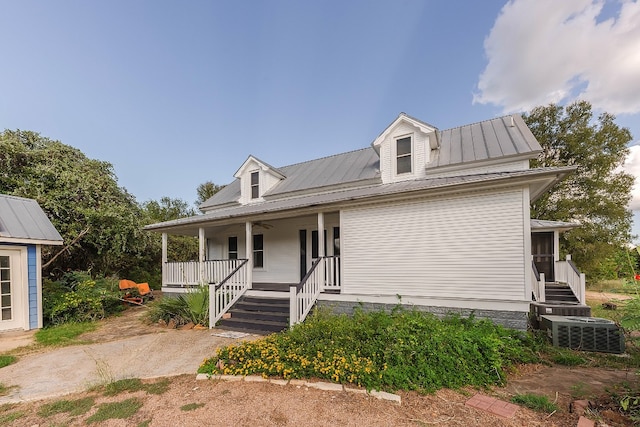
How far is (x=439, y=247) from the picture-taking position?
660 centimetres

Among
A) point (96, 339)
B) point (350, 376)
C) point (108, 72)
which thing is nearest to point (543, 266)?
point (350, 376)

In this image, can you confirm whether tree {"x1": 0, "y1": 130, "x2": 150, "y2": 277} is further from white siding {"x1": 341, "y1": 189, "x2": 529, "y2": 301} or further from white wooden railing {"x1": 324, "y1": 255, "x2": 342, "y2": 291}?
white siding {"x1": 341, "y1": 189, "x2": 529, "y2": 301}

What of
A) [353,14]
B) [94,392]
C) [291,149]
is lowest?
[94,392]

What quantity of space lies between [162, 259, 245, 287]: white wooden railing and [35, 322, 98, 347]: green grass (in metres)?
2.60

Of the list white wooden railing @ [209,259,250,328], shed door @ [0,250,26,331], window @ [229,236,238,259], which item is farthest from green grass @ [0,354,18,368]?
window @ [229,236,238,259]

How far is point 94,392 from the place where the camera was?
13.8ft

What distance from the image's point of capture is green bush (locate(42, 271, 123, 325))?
347 inches

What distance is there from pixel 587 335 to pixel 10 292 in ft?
47.2

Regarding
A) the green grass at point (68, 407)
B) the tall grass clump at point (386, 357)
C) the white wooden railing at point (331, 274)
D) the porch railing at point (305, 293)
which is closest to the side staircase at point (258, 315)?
the porch railing at point (305, 293)

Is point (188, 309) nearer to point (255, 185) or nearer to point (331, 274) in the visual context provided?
point (331, 274)

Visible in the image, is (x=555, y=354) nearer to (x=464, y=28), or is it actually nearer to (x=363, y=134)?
(x=464, y=28)

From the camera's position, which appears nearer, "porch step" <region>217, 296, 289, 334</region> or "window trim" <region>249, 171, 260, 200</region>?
"porch step" <region>217, 296, 289, 334</region>

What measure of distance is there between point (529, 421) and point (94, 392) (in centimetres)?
580

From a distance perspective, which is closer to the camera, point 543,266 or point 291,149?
point 543,266
